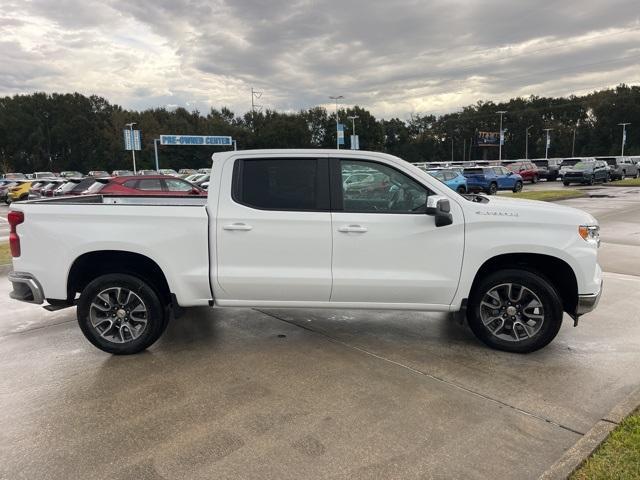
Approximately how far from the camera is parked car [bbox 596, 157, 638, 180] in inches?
1457

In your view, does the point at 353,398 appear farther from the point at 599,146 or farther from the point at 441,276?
the point at 599,146

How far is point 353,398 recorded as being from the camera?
362cm

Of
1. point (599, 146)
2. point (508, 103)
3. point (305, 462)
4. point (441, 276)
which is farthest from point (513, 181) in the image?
point (508, 103)

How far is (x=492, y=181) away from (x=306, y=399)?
27.0 meters

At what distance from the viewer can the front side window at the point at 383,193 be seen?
4258mm

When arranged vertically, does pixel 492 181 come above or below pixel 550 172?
below

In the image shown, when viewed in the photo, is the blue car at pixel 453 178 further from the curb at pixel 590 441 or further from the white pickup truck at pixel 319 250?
the curb at pixel 590 441

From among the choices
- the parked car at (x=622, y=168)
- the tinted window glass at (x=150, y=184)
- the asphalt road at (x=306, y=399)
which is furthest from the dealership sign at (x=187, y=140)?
the asphalt road at (x=306, y=399)

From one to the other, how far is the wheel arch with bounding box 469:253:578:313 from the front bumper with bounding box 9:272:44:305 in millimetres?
4061

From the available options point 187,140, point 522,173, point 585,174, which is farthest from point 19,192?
point 585,174

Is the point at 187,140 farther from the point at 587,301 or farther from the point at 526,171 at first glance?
the point at 587,301

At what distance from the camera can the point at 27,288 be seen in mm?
4395

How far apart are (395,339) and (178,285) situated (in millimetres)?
2269

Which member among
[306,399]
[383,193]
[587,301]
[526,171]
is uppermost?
[526,171]
